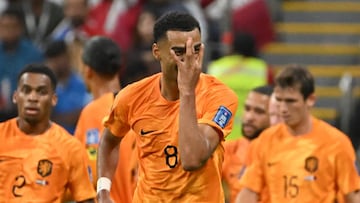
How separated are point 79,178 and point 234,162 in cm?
249

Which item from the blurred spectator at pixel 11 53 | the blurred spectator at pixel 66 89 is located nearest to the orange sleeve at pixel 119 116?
the blurred spectator at pixel 66 89

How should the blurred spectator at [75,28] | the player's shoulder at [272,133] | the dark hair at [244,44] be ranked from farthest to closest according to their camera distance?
1. the blurred spectator at [75,28]
2. the dark hair at [244,44]
3. the player's shoulder at [272,133]

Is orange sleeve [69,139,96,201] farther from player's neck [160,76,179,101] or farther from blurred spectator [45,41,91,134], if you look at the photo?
blurred spectator [45,41,91,134]

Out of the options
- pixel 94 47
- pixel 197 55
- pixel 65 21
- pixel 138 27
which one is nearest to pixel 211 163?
pixel 197 55

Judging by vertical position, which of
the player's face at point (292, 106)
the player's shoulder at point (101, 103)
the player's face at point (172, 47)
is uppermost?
the player's face at point (172, 47)

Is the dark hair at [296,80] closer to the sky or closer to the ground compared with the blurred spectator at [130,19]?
closer to the ground

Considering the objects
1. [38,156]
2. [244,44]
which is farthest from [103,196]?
[244,44]

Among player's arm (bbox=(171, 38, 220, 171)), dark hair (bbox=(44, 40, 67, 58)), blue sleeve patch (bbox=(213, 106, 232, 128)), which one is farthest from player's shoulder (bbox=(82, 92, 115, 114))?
dark hair (bbox=(44, 40, 67, 58))

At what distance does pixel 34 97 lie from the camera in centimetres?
967

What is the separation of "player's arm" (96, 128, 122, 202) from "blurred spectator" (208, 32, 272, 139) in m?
5.56

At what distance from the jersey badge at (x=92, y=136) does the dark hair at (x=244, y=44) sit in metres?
4.51

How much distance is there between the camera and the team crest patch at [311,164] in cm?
1017

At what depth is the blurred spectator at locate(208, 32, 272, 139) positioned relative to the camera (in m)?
14.6

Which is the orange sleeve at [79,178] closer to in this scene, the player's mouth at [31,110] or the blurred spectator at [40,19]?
the player's mouth at [31,110]
